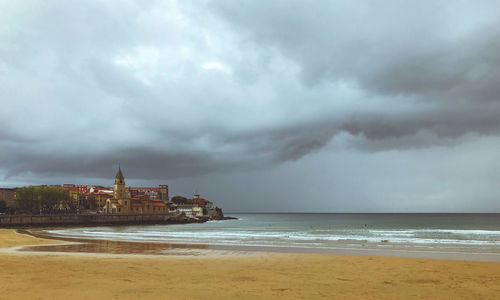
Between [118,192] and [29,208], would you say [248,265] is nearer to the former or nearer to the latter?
[29,208]

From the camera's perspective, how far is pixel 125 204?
406ft

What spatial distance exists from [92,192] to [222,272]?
176 metres

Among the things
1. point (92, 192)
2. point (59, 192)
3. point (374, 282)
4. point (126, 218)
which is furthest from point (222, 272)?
point (92, 192)

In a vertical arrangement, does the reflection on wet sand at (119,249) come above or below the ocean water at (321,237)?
above

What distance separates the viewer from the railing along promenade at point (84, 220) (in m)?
79.4

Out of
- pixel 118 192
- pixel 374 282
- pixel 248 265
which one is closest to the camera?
pixel 374 282

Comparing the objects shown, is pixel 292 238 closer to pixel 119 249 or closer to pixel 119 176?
pixel 119 249

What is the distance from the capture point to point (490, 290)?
13500 mm

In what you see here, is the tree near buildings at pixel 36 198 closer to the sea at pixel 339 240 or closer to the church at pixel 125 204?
the church at pixel 125 204

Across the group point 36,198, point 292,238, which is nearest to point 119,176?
point 36,198

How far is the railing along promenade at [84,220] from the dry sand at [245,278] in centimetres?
7082

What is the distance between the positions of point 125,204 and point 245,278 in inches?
4632

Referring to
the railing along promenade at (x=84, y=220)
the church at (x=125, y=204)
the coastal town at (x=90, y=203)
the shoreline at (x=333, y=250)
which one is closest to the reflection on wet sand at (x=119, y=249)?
the shoreline at (x=333, y=250)

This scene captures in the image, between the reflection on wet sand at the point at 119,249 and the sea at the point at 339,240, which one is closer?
the reflection on wet sand at the point at 119,249
